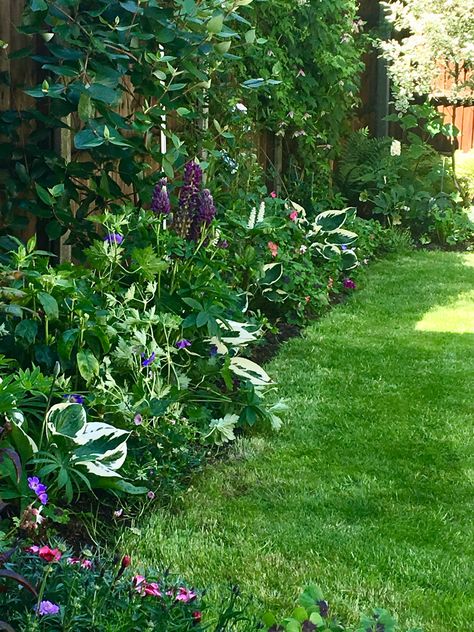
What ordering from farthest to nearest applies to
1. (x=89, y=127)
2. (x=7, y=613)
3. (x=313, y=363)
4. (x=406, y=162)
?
(x=406, y=162) → (x=313, y=363) → (x=89, y=127) → (x=7, y=613)

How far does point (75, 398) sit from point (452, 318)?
3.67 meters

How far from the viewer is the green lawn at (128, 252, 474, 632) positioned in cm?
259

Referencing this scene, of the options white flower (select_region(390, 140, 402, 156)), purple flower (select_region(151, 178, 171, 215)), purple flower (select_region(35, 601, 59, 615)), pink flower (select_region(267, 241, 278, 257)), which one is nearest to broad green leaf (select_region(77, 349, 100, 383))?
purple flower (select_region(151, 178, 171, 215))

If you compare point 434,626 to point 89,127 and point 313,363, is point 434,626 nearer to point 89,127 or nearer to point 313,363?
point 89,127

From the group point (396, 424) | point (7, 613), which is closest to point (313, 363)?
point (396, 424)

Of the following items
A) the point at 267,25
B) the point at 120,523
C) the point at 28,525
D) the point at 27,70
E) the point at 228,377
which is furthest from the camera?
the point at 267,25

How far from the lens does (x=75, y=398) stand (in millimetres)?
2949

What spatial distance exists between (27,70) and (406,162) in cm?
674

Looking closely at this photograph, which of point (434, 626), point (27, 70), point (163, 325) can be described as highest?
point (27, 70)

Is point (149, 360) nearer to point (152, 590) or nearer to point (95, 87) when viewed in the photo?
point (95, 87)

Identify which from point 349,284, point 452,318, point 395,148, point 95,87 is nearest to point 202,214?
point 95,87

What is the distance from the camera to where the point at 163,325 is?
129 inches

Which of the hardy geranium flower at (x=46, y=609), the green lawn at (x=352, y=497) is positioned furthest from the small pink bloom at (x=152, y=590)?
the green lawn at (x=352, y=497)

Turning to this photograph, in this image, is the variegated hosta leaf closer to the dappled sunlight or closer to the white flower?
the dappled sunlight
